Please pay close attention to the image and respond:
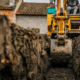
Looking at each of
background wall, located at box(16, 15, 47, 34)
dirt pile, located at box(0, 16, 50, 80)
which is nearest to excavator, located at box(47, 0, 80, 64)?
dirt pile, located at box(0, 16, 50, 80)

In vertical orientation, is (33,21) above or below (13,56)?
above

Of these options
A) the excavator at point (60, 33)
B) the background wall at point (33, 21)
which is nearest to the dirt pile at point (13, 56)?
the excavator at point (60, 33)

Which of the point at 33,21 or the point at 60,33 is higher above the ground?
the point at 33,21

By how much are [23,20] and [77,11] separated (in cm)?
722

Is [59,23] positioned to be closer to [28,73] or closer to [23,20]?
[28,73]

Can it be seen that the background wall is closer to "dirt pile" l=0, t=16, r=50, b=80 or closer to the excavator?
the excavator

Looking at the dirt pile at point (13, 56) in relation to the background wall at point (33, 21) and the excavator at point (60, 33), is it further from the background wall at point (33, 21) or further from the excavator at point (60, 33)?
the background wall at point (33, 21)

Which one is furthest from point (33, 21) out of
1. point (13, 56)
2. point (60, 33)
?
point (13, 56)

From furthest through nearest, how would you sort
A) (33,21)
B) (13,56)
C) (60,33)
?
(33,21), (60,33), (13,56)

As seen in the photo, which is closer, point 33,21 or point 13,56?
point 13,56

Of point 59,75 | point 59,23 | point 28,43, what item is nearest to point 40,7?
point 59,23

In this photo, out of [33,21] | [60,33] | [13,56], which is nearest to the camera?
[13,56]

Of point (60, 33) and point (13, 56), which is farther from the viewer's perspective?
point (60, 33)

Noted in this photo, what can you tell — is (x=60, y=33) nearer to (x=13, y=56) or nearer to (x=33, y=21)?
(x=13, y=56)
